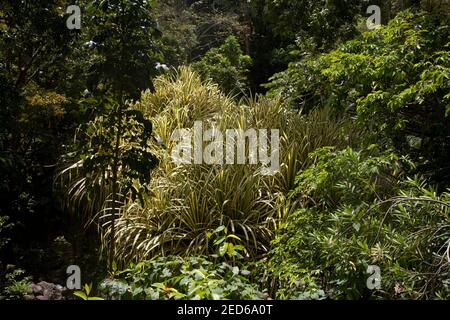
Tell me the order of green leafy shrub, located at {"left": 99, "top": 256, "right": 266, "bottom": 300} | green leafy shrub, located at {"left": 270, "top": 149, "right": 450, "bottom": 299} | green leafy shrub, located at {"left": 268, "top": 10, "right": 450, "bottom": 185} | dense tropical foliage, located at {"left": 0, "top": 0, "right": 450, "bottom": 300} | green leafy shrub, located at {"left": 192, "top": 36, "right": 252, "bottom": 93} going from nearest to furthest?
green leafy shrub, located at {"left": 99, "top": 256, "right": 266, "bottom": 300} < green leafy shrub, located at {"left": 270, "top": 149, "right": 450, "bottom": 299} < dense tropical foliage, located at {"left": 0, "top": 0, "right": 450, "bottom": 300} < green leafy shrub, located at {"left": 268, "top": 10, "right": 450, "bottom": 185} < green leafy shrub, located at {"left": 192, "top": 36, "right": 252, "bottom": 93}

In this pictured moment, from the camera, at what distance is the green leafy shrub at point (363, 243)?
269 cm

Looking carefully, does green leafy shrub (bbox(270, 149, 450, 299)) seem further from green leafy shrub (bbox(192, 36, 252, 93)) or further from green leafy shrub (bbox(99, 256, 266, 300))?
green leafy shrub (bbox(192, 36, 252, 93))

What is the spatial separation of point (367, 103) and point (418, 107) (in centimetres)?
58

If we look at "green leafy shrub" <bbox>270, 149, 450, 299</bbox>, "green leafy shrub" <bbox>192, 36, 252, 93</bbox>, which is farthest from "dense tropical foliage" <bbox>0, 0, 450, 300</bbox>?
"green leafy shrub" <bbox>192, 36, 252, 93</bbox>

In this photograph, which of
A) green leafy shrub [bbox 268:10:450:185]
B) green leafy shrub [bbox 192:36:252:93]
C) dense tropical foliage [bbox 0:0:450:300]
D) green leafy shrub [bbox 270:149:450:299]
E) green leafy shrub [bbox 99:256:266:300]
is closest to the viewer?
green leafy shrub [bbox 99:256:266:300]

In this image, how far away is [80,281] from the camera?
14.3ft

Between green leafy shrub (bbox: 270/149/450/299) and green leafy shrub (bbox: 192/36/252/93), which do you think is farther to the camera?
green leafy shrub (bbox: 192/36/252/93)

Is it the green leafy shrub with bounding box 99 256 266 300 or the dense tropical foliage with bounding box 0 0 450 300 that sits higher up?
the dense tropical foliage with bounding box 0 0 450 300

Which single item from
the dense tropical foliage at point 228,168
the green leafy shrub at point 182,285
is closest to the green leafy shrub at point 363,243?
the dense tropical foliage at point 228,168

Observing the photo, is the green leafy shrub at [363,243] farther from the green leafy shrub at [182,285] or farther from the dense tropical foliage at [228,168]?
the green leafy shrub at [182,285]

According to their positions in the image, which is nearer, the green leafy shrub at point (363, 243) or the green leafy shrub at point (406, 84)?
the green leafy shrub at point (363, 243)

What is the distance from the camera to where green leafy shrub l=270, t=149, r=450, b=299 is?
269cm
